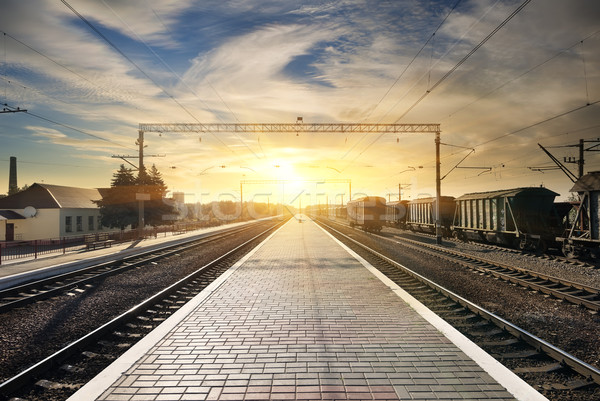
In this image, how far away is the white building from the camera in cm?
3466

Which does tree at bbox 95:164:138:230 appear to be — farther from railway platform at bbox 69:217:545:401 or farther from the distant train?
railway platform at bbox 69:217:545:401

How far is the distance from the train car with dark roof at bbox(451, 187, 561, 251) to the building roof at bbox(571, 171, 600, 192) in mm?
3372

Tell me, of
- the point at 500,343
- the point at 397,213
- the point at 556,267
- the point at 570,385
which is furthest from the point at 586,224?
the point at 397,213

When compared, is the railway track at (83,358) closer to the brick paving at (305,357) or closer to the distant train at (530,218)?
the brick paving at (305,357)

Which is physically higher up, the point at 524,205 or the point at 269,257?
the point at 524,205

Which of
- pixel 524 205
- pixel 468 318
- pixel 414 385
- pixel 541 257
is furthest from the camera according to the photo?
pixel 524 205

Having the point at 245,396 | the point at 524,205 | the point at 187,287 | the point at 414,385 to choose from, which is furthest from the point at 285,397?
the point at 524,205

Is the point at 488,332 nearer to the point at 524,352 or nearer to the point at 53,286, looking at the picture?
the point at 524,352

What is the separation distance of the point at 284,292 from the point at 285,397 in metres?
5.36

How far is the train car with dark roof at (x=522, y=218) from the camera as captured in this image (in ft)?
61.5

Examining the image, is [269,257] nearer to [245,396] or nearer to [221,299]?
[221,299]

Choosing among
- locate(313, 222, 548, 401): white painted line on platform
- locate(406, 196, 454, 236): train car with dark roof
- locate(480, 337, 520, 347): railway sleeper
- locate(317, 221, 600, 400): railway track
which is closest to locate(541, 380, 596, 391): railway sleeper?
locate(317, 221, 600, 400): railway track

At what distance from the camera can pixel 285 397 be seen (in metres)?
4.04

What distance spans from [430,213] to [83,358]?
29.1 meters
